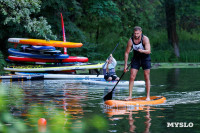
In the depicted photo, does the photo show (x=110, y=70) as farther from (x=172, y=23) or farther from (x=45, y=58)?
(x=172, y=23)

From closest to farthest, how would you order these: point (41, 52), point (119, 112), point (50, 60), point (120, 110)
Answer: point (119, 112)
point (120, 110)
point (41, 52)
point (50, 60)

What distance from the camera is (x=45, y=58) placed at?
26.9 metres

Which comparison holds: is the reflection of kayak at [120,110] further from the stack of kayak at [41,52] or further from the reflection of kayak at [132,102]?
the stack of kayak at [41,52]

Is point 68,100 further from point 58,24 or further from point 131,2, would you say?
point 131,2

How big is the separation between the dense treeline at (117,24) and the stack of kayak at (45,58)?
0.97 metres

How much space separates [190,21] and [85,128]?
3946cm

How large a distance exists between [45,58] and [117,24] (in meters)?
14.7

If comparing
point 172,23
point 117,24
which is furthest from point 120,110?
point 172,23

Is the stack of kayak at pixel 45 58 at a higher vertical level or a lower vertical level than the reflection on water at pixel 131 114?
higher

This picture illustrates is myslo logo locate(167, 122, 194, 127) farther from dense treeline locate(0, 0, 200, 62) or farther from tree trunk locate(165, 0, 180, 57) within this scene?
tree trunk locate(165, 0, 180, 57)

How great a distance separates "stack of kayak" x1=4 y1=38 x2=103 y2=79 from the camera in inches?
1015

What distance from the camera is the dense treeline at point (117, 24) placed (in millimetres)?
32156

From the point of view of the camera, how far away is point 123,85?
19.9 meters

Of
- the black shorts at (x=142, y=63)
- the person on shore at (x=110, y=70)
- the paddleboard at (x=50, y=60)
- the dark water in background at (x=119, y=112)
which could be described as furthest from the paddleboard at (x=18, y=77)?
the black shorts at (x=142, y=63)
